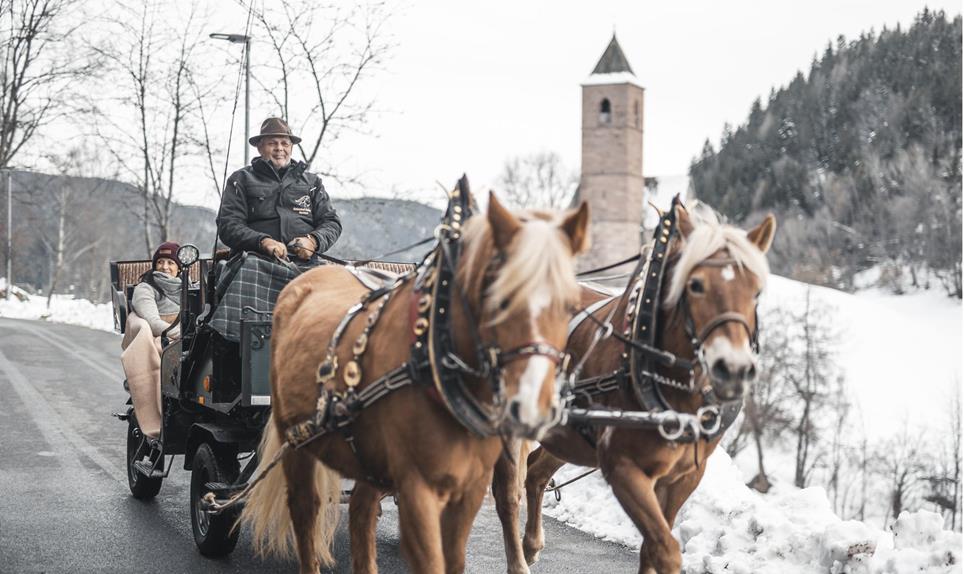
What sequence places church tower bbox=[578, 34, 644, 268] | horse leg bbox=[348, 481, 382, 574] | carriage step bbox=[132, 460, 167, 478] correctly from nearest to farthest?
horse leg bbox=[348, 481, 382, 574] < carriage step bbox=[132, 460, 167, 478] < church tower bbox=[578, 34, 644, 268]

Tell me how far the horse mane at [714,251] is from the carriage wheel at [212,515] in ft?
9.08

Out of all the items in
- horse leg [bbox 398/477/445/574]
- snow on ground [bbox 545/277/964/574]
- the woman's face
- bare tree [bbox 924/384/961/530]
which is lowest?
bare tree [bbox 924/384/961/530]

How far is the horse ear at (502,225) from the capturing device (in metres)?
3.28

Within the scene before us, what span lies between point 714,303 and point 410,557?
152cm

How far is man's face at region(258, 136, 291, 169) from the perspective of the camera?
639 centimetres

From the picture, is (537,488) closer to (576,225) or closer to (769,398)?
(576,225)

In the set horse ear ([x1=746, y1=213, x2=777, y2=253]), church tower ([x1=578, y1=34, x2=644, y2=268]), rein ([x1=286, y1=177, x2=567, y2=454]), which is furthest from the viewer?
church tower ([x1=578, y1=34, x2=644, y2=268])

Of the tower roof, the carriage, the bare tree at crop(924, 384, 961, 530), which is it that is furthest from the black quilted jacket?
the tower roof

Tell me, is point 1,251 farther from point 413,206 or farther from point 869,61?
point 869,61

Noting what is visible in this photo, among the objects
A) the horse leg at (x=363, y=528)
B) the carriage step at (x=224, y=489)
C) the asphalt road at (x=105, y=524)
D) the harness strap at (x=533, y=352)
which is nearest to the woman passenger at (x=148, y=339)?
the asphalt road at (x=105, y=524)

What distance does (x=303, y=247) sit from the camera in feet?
20.0

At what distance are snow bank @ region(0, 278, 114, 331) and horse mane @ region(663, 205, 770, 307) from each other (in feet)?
81.0

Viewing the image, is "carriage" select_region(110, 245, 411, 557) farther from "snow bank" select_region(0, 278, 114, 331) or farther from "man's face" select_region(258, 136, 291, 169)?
"snow bank" select_region(0, 278, 114, 331)

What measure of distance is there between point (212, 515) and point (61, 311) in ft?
103
